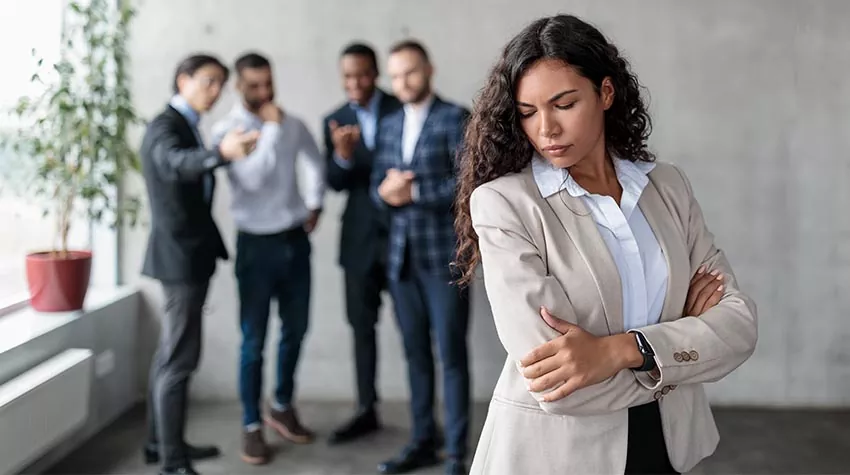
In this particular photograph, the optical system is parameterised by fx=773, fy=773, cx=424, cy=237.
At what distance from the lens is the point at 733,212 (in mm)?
3793

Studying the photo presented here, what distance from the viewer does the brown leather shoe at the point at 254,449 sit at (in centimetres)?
310

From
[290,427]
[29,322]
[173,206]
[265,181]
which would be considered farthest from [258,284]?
[29,322]

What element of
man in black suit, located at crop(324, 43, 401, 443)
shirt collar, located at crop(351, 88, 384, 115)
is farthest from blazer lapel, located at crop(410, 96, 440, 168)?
→ shirt collar, located at crop(351, 88, 384, 115)

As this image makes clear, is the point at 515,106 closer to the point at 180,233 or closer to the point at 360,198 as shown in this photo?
the point at 180,233

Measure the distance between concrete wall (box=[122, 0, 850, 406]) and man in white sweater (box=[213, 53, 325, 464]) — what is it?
0.58 m

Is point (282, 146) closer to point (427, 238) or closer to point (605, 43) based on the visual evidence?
point (427, 238)

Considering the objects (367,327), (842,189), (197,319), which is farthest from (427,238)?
(842,189)

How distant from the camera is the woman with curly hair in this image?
121 cm

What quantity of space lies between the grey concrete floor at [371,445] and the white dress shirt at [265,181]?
0.95 m

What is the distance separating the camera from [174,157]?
8.92ft

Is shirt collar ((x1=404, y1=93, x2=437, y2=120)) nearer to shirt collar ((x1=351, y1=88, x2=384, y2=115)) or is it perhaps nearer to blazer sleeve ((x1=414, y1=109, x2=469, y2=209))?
blazer sleeve ((x1=414, y1=109, x2=469, y2=209))

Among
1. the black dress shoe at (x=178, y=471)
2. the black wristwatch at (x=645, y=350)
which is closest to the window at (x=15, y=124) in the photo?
the black dress shoe at (x=178, y=471)

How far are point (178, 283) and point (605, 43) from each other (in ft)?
6.65

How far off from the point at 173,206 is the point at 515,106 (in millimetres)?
1872
